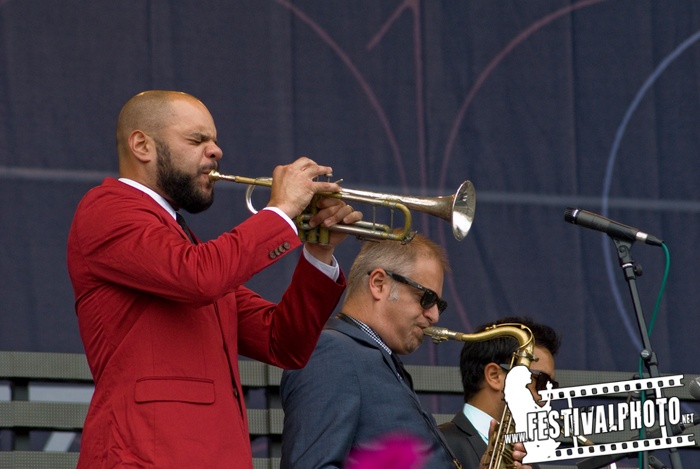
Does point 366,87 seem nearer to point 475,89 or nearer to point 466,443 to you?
point 475,89

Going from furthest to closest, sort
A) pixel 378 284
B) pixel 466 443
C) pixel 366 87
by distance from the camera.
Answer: pixel 366 87 < pixel 466 443 < pixel 378 284

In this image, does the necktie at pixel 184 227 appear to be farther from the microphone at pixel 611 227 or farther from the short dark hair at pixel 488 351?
the short dark hair at pixel 488 351

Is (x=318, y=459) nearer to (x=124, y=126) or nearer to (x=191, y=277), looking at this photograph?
(x=191, y=277)

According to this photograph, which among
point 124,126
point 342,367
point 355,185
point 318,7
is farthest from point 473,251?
point 124,126

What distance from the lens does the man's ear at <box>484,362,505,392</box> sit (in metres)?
4.37

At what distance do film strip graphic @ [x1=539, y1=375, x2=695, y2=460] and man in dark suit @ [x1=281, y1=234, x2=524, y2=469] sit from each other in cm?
51

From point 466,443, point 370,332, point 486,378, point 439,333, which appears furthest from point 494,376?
point 370,332

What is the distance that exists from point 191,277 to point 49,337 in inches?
67.8

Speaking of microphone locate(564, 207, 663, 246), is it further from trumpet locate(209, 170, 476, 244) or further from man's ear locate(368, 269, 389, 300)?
man's ear locate(368, 269, 389, 300)

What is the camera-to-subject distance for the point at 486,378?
14.4 feet

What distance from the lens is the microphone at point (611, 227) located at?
3.47 metres

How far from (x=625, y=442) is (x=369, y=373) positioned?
85 centimetres

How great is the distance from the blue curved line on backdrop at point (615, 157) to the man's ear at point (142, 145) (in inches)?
101

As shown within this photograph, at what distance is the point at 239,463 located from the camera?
293 cm
